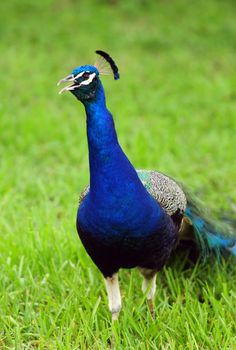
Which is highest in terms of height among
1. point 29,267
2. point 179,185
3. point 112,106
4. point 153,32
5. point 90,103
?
point 153,32

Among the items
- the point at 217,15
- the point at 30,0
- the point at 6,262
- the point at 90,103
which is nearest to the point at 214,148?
the point at 6,262

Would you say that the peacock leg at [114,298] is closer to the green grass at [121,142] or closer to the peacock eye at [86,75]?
the green grass at [121,142]

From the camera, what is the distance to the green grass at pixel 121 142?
301 centimetres

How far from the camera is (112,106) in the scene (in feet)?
22.3

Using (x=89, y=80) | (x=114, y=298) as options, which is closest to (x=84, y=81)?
(x=89, y=80)

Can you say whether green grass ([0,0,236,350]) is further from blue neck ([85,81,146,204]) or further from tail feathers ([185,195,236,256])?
blue neck ([85,81,146,204])

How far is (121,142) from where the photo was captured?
5.77 metres

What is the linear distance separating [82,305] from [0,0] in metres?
7.92

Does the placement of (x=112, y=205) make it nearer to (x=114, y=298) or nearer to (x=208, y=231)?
(x=114, y=298)

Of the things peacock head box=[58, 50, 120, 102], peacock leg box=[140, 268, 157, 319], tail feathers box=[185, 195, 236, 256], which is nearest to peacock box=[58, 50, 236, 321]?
peacock head box=[58, 50, 120, 102]

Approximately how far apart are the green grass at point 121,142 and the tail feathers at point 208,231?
142 mm

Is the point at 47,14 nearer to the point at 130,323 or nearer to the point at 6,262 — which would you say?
the point at 6,262

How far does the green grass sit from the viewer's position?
3.01m

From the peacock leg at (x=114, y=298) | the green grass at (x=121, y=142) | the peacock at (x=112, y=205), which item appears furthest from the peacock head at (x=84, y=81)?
the green grass at (x=121, y=142)
